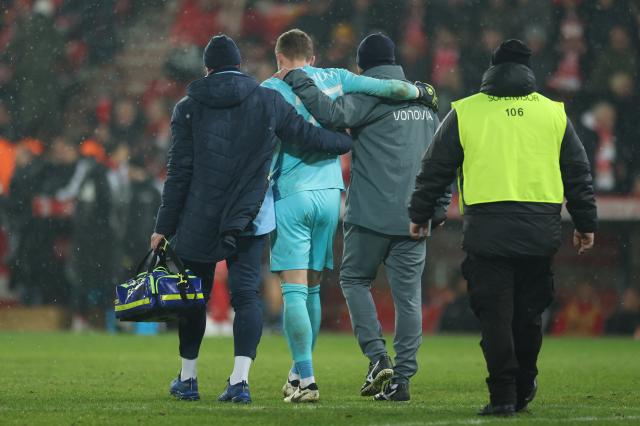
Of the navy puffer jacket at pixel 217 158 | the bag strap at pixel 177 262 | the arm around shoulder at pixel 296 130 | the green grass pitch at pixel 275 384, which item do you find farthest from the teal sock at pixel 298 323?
the arm around shoulder at pixel 296 130

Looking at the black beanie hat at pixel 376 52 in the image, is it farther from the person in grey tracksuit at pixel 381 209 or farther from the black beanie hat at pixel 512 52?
the black beanie hat at pixel 512 52

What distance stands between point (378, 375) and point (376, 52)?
1.64 meters

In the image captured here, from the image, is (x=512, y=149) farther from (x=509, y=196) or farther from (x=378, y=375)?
(x=378, y=375)

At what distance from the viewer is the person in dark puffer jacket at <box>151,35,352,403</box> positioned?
6.44m

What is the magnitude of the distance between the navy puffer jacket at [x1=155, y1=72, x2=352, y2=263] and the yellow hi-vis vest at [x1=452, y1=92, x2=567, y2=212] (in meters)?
1.04

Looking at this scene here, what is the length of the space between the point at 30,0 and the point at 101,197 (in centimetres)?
383

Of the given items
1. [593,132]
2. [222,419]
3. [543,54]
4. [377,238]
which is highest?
[543,54]

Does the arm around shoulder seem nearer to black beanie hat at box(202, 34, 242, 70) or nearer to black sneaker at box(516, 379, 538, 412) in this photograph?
black beanie hat at box(202, 34, 242, 70)

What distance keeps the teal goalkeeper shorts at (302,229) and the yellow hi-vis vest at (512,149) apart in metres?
1.06

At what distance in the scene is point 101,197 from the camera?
14414 mm

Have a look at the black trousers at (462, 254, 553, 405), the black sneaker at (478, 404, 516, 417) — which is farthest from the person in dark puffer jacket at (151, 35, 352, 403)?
the black sneaker at (478, 404, 516, 417)

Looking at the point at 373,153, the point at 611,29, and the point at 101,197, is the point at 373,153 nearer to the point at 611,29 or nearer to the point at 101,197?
the point at 101,197

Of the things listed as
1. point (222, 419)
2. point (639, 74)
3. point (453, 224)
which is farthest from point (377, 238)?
point (639, 74)

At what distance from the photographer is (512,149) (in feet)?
19.1
